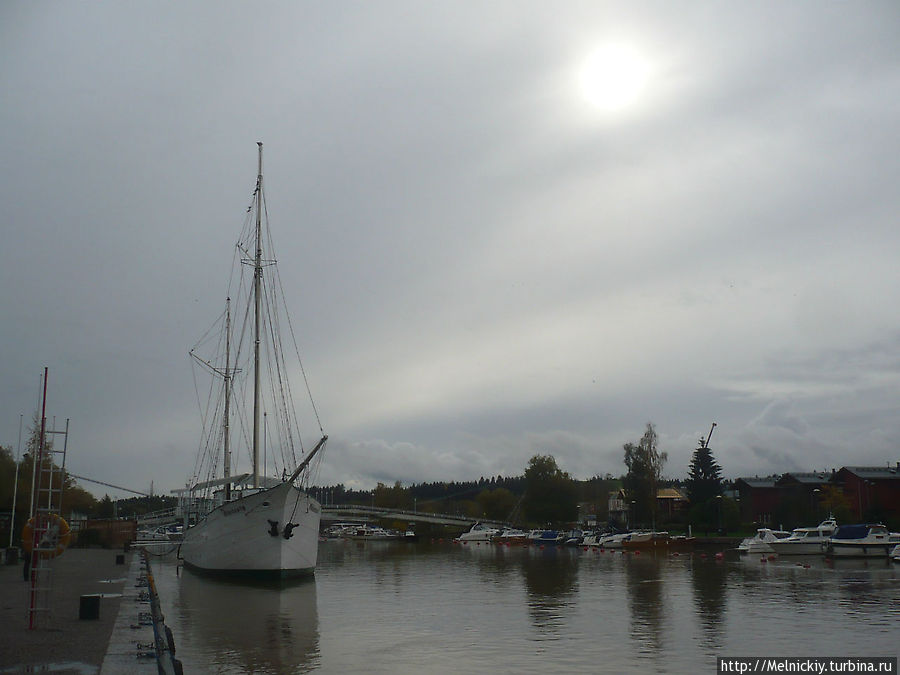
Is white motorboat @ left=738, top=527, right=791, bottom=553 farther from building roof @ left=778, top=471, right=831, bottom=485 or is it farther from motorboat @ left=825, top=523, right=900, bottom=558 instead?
building roof @ left=778, top=471, right=831, bottom=485

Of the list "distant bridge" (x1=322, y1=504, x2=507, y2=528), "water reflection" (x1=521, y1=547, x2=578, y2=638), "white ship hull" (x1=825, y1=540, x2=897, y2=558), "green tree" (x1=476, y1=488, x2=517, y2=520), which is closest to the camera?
"water reflection" (x1=521, y1=547, x2=578, y2=638)

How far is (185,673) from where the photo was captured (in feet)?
53.2

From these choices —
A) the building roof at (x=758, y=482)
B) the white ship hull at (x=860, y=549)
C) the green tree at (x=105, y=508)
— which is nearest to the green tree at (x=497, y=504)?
the building roof at (x=758, y=482)

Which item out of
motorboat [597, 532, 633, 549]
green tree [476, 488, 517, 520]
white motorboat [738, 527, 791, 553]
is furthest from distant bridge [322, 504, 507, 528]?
white motorboat [738, 527, 791, 553]

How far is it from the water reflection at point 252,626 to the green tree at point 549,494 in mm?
84646

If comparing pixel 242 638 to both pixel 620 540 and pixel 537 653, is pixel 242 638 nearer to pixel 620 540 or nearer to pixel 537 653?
pixel 537 653

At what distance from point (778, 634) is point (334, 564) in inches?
1680

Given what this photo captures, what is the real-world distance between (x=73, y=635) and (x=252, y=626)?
24.0ft

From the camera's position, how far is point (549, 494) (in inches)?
4700

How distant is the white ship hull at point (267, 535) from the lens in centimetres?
3841

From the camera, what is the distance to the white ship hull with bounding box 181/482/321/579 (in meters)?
38.4

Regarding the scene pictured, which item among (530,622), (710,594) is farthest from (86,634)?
(710,594)

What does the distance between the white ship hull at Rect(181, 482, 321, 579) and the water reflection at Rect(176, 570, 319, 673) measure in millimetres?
1706

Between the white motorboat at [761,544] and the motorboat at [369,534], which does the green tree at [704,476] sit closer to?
the white motorboat at [761,544]
